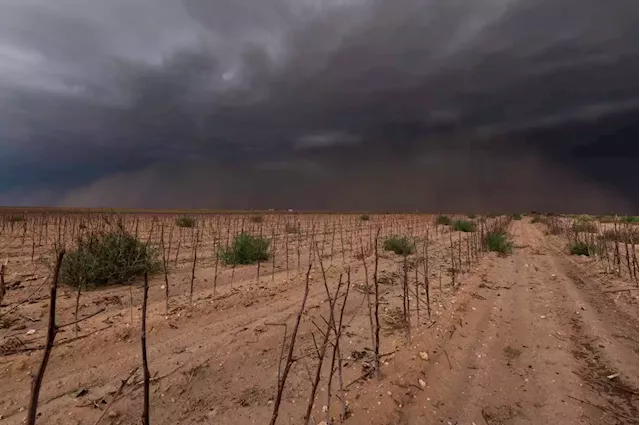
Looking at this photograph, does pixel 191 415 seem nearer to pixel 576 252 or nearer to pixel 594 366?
pixel 594 366

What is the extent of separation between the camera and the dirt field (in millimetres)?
3291

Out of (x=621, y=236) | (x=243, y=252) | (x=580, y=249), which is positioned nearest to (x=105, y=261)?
(x=243, y=252)

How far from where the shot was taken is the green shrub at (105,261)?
7197 millimetres

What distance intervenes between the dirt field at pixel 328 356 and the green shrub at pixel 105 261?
14.5 inches

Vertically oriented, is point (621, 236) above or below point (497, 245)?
above

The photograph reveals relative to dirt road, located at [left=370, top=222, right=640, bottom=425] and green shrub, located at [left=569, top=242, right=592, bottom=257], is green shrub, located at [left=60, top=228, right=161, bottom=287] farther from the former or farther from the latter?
→ green shrub, located at [left=569, top=242, right=592, bottom=257]

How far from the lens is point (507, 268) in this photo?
10273mm

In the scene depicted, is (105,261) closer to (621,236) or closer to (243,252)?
(243,252)

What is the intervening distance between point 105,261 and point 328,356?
539 centimetres

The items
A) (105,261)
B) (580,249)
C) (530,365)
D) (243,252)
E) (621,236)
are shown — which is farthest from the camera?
(621,236)

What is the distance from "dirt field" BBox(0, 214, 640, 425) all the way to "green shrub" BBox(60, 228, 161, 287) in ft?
1.21

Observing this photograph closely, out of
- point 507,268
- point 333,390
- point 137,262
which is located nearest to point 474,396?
point 333,390

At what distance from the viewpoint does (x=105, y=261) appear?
7.54m

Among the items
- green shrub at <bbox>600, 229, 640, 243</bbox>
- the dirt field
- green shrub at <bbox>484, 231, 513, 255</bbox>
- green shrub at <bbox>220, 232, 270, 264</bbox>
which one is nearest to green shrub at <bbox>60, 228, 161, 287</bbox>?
the dirt field
